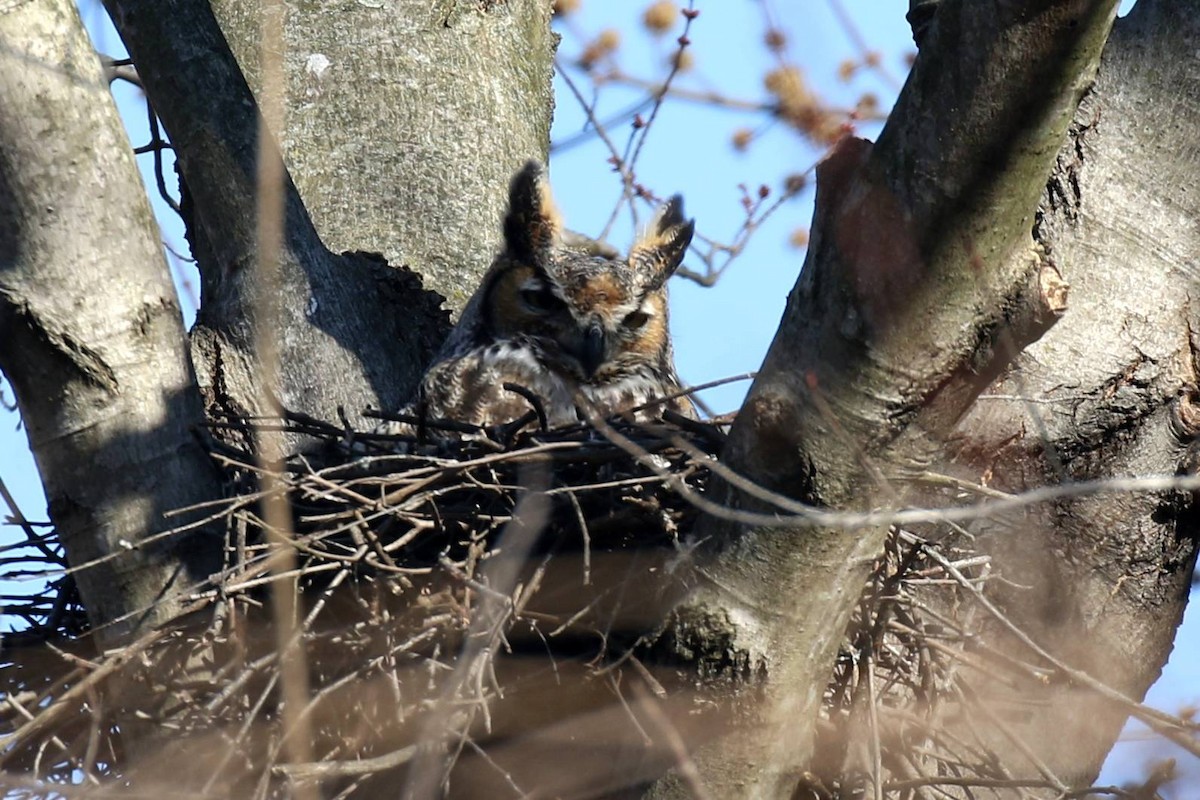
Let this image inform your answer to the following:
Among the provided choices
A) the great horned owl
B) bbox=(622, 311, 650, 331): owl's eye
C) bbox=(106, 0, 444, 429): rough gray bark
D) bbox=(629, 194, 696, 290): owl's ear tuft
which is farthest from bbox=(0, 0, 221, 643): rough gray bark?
bbox=(629, 194, 696, 290): owl's ear tuft

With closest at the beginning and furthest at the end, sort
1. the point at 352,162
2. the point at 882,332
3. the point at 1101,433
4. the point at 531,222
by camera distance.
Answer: the point at 882,332 < the point at 1101,433 < the point at 531,222 < the point at 352,162

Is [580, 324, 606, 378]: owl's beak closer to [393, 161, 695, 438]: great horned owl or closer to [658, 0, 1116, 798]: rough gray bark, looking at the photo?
[393, 161, 695, 438]: great horned owl

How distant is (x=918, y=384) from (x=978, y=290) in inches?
5.0

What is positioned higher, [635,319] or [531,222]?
[531,222]

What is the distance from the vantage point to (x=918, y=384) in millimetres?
1596

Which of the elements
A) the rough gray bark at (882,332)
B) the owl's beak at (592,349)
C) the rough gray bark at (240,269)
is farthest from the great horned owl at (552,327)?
the rough gray bark at (882,332)

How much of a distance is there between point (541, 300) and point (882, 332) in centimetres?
141


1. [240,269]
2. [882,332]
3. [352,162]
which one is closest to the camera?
[882,332]

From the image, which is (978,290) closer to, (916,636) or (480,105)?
(916,636)

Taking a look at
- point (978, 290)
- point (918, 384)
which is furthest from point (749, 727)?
point (978, 290)

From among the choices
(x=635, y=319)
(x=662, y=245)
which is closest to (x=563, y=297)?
(x=635, y=319)

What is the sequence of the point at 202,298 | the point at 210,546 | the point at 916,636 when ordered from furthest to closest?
1. the point at 202,298
2. the point at 210,546
3. the point at 916,636

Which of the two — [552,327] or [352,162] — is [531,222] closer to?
[552,327]

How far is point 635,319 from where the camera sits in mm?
2963
